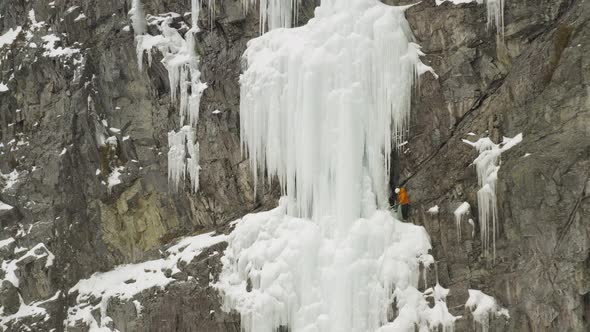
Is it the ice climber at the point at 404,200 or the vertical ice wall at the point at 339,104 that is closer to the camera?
the ice climber at the point at 404,200

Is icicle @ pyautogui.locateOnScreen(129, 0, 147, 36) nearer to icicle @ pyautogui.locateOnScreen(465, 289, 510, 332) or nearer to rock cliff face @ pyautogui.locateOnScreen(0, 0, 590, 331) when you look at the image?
rock cliff face @ pyautogui.locateOnScreen(0, 0, 590, 331)

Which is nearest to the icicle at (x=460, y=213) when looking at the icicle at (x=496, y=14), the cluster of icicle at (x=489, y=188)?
the cluster of icicle at (x=489, y=188)

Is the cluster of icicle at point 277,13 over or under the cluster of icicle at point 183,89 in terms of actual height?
over

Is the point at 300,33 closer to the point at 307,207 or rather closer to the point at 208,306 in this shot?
the point at 307,207

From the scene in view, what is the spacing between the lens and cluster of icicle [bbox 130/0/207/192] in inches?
701

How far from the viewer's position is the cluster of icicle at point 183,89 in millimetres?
17797

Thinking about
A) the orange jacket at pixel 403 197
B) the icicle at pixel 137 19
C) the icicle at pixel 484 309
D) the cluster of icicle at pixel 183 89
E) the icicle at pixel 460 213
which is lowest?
the icicle at pixel 484 309

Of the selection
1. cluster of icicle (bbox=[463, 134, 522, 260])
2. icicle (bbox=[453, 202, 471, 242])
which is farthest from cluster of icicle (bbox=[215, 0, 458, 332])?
cluster of icicle (bbox=[463, 134, 522, 260])

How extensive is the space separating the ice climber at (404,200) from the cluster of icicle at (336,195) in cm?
26

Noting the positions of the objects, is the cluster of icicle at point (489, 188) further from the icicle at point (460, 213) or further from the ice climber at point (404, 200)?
the ice climber at point (404, 200)

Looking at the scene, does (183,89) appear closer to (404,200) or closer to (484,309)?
(404,200)

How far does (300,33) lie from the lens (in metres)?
16.4

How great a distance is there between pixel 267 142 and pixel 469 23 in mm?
4646

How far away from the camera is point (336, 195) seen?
15.3 m
